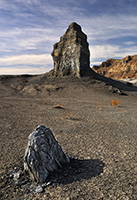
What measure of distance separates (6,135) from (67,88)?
1776 centimetres

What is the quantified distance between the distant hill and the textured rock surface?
9631 cm

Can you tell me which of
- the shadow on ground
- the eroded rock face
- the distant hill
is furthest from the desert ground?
the distant hill

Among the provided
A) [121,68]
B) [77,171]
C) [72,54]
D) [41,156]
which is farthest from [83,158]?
[121,68]

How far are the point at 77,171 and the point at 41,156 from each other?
919 millimetres

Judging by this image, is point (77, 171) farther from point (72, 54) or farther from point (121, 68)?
point (121, 68)

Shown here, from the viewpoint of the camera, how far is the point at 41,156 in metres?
3.56

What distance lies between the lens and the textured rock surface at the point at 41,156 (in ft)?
11.3

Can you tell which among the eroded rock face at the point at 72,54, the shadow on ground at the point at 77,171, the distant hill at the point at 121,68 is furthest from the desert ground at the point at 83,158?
the distant hill at the point at 121,68

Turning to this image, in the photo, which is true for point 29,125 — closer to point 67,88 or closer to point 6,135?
point 6,135

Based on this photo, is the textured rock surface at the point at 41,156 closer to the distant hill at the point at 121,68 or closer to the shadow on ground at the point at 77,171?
the shadow on ground at the point at 77,171

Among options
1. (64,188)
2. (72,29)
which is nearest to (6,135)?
(64,188)

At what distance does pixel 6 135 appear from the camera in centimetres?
646

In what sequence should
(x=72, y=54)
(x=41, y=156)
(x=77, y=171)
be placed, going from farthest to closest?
(x=72, y=54) → (x=77, y=171) → (x=41, y=156)

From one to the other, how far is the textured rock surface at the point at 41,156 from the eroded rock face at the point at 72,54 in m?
22.7
